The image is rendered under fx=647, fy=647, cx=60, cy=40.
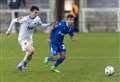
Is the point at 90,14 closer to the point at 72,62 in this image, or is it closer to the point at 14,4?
the point at 14,4

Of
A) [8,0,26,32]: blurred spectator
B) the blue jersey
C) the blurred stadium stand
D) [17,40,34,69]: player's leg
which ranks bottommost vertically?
the blurred stadium stand

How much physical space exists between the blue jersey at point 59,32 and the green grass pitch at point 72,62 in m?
0.88

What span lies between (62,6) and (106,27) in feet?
12.5

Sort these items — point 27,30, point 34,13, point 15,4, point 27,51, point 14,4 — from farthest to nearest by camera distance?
point 14,4, point 15,4, point 27,30, point 27,51, point 34,13

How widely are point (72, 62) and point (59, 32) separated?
341 cm

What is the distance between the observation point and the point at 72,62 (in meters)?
21.0

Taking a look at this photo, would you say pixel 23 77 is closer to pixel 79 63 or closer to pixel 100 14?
pixel 79 63

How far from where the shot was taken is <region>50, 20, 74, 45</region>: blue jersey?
17.7m

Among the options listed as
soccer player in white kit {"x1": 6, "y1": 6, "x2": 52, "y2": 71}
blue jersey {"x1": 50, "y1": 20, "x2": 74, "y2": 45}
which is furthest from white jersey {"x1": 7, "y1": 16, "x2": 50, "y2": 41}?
blue jersey {"x1": 50, "y1": 20, "x2": 74, "y2": 45}

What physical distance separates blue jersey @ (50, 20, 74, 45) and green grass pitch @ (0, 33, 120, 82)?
882mm

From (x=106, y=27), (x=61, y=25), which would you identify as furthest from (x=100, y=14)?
(x=61, y=25)

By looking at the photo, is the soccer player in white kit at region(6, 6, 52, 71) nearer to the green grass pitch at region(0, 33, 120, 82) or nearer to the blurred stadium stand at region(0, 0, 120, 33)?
the green grass pitch at region(0, 33, 120, 82)

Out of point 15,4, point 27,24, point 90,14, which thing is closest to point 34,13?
point 27,24

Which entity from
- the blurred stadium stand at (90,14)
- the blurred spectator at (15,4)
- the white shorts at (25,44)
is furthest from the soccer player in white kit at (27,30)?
the blurred spectator at (15,4)
